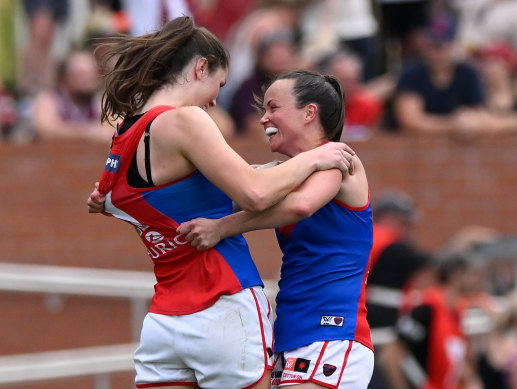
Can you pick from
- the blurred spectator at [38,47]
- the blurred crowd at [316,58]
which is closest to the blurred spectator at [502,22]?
the blurred crowd at [316,58]

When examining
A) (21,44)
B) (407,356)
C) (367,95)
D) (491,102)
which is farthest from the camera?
(491,102)

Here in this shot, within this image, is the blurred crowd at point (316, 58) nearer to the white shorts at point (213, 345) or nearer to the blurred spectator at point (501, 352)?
the blurred spectator at point (501, 352)

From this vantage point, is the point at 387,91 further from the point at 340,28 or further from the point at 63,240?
the point at 63,240

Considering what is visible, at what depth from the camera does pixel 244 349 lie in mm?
3727

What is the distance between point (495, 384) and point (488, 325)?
2.43ft

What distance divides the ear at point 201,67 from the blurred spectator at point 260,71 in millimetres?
5180

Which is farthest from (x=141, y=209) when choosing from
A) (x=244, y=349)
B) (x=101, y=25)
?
(x=101, y=25)

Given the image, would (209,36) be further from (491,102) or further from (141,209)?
(491,102)

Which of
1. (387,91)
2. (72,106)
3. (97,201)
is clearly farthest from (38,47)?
(97,201)

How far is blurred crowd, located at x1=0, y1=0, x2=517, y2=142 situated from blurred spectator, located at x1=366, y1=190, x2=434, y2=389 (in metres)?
1.52

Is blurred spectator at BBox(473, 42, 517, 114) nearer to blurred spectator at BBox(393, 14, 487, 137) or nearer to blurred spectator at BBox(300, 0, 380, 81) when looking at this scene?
blurred spectator at BBox(393, 14, 487, 137)

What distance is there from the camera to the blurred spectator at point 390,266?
26.3 feet

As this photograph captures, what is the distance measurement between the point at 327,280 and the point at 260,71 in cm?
543

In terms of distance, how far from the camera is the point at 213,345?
371 centimetres
